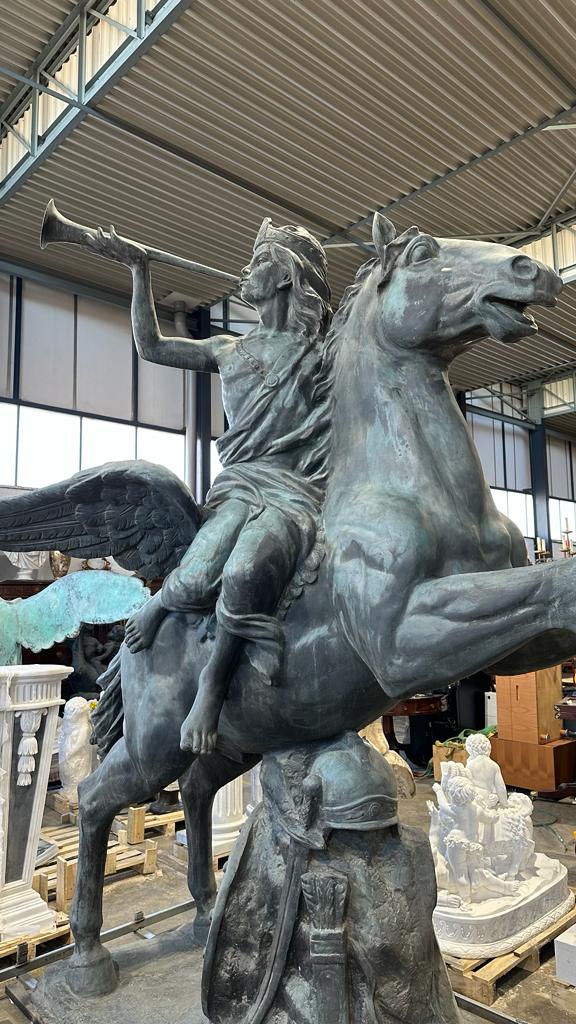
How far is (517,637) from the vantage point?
127 cm

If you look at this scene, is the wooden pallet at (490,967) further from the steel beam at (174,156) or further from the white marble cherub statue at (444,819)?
the steel beam at (174,156)

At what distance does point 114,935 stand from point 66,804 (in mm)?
3404

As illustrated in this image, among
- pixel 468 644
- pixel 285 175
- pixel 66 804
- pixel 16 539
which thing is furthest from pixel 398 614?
pixel 285 175

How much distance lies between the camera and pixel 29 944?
3139 millimetres

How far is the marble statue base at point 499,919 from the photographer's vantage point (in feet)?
11.1

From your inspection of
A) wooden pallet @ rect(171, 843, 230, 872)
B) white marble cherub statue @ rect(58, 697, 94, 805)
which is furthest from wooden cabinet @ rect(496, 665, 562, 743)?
white marble cherub statue @ rect(58, 697, 94, 805)

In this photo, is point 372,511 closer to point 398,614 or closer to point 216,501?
point 398,614

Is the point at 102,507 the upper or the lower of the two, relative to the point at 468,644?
upper

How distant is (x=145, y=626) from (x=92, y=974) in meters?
0.97

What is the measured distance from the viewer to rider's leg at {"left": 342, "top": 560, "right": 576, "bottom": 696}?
1.25 m

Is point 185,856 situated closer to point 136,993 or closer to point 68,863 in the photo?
point 68,863

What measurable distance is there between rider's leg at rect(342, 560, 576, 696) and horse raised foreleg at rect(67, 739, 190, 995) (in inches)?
34.0

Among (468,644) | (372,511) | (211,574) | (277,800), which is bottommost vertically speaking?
(277,800)

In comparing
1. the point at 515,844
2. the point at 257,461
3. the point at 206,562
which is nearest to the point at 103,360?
the point at 515,844
